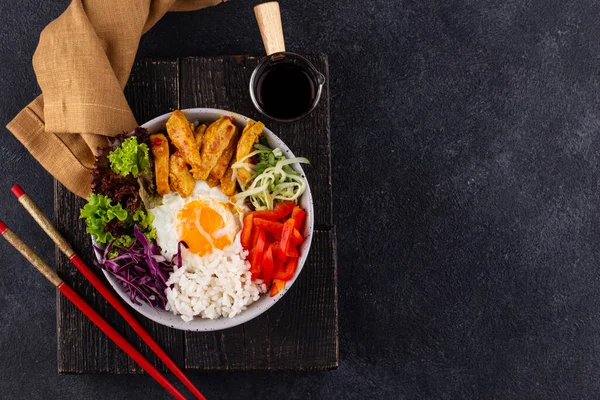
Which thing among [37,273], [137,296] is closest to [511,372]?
[137,296]

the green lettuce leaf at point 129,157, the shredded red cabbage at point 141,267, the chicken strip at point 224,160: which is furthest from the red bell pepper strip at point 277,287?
the green lettuce leaf at point 129,157

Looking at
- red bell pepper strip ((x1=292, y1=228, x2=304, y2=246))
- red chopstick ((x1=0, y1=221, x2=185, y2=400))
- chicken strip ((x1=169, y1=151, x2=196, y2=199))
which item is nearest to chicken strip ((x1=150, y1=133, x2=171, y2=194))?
chicken strip ((x1=169, y1=151, x2=196, y2=199))

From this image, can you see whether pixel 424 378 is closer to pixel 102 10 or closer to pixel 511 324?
pixel 511 324

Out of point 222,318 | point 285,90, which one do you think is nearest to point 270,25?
point 285,90

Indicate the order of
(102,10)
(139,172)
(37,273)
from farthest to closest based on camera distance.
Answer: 1. (37,273)
2. (102,10)
3. (139,172)

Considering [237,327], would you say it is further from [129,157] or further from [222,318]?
[129,157]

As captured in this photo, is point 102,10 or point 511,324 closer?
point 102,10
